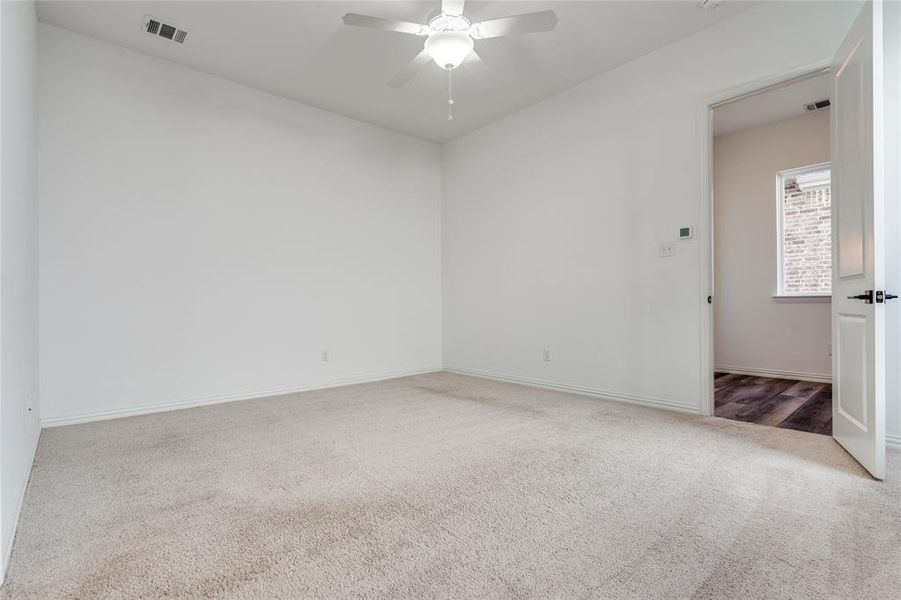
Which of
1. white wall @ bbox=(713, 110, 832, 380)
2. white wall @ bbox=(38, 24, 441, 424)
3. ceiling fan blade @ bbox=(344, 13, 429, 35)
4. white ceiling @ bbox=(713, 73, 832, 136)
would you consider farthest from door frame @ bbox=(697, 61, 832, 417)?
white wall @ bbox=(38, 24, 441, 424)

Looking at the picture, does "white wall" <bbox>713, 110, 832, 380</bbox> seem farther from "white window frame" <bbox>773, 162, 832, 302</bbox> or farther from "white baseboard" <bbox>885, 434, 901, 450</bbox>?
"white baseboard" <bbox>885, 434, 901, 450</bbox>

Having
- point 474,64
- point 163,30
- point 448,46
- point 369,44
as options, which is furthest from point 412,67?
point 163,30

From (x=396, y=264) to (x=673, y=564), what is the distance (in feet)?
13.7

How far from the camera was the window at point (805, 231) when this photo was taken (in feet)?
15.4

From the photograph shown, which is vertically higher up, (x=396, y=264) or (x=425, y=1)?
(x=425, y=1)

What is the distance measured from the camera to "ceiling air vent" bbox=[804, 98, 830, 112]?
4.29m

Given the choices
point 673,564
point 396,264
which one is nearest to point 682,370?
point 673,564

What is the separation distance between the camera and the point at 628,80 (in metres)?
3.64

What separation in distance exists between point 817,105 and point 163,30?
602cm

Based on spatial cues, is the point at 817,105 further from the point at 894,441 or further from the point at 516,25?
the point at 516,25

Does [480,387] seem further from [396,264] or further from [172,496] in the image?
[172,496]

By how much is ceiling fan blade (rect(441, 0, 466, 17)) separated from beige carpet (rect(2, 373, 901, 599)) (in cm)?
255

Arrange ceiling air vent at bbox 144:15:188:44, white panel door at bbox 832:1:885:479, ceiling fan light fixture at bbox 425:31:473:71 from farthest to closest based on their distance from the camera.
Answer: ceiling air vent at bbox 144:15:188:44
ceiling fan light fixture at bbox 425:31:473:71
white panel door at bbox 832:1:885:479

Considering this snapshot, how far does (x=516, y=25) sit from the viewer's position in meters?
2.47
